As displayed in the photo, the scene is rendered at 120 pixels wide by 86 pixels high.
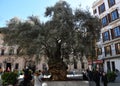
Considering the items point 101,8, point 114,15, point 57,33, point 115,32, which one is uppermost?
point 101,8

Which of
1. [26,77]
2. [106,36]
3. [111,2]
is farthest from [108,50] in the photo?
[26,77]

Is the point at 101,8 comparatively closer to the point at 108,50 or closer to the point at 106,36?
the point at 106,36

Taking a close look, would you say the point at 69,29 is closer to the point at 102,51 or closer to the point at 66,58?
the point at 66,58

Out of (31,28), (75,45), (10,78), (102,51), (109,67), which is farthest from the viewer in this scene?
(102,51)

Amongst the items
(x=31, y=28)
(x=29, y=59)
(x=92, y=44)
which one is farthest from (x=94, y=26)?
(x=29, y=59)

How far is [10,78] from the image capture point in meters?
14.3

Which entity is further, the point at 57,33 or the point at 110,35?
the point at 110,35

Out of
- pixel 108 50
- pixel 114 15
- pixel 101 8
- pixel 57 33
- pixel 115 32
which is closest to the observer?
pixel 57 33

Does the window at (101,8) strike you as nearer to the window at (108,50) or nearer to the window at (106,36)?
the window at (106,36)

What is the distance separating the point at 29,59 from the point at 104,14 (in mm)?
22555

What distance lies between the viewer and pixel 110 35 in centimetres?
3077

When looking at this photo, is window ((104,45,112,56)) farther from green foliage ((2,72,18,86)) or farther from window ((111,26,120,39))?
green foliage ((2,72,18,86))

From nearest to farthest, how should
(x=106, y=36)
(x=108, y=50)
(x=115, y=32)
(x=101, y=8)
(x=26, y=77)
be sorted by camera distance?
(x=26, y=77)
(x=115, y=32)
(x=108, y=50)
(x=106, y=36)
(x=101, y=8)

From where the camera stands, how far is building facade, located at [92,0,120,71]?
2891 centimetres
